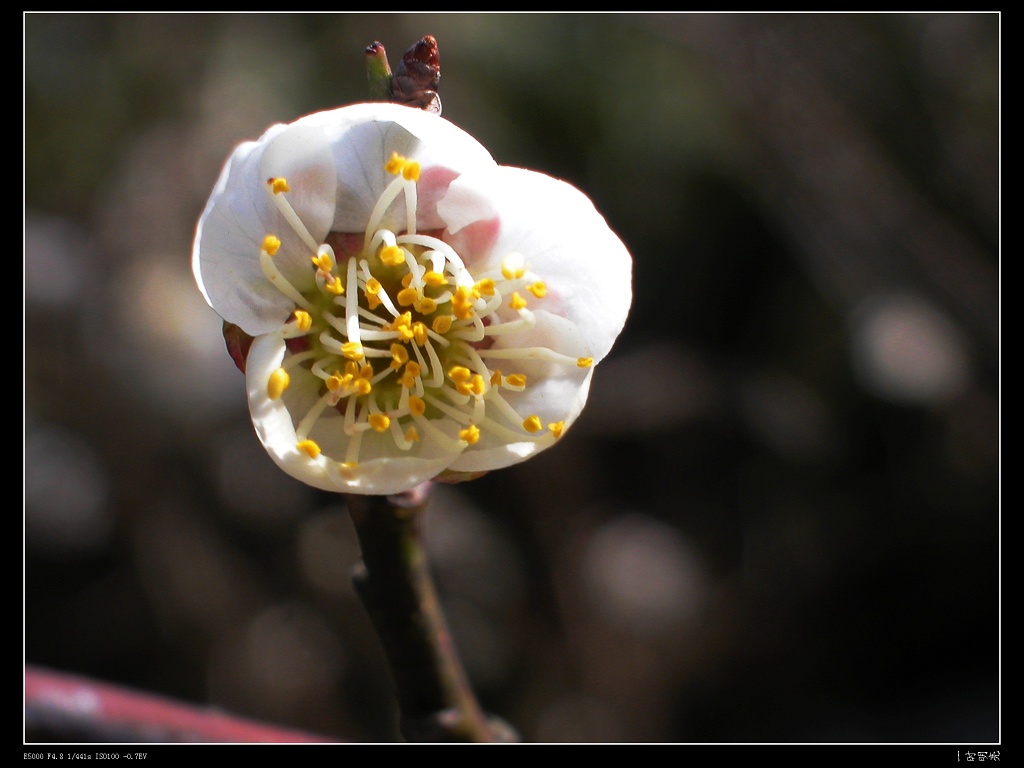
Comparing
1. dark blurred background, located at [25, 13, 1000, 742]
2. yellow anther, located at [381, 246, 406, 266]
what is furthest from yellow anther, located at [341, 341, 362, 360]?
dark blurred background, located at [25, 13, 1000, 742]

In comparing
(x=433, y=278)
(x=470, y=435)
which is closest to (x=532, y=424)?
(x=470, y=435)

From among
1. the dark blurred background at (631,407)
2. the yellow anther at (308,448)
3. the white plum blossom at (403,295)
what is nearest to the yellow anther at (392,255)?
the white plum blossom at (403,295)

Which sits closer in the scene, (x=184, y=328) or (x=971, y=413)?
(x=971, y=413)

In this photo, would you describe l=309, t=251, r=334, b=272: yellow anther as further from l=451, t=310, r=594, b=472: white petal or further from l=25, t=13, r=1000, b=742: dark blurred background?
l=25, t=13, r=1000, b=742: dark blurred background

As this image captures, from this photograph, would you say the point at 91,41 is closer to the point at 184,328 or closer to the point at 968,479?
the point at 184,328

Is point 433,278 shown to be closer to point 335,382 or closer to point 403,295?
point 403,295

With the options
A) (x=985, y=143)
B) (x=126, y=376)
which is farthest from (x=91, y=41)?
(x=985, y=143)
